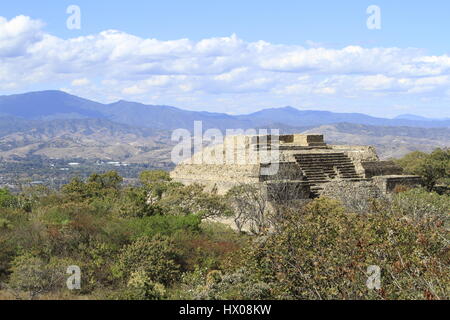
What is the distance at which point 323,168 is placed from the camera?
86.6 ft

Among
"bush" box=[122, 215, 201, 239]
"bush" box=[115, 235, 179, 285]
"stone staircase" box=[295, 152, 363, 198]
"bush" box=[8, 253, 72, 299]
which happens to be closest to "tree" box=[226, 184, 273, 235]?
"bush" box=[122, 215, 201, 239]

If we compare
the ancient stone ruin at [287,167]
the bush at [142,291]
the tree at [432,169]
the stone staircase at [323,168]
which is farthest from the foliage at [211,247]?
the tree at [432,169]

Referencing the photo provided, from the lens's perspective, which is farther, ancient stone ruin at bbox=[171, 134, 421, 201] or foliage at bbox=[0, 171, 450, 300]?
ancient stone ruin at bbox=[171, 134, 421, 201]

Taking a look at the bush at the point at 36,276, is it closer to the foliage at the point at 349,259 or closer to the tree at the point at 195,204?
the foliage at the point at 349,259

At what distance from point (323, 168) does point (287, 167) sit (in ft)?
9.55

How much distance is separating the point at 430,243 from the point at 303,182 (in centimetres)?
1187

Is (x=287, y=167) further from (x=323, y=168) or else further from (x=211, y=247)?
(x=211, y=247)

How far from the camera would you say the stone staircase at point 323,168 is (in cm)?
2512

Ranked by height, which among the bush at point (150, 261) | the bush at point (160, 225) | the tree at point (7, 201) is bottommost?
the bush at point (150, 261)

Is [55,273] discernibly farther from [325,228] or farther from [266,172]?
[266,172]

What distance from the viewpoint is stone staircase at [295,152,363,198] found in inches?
989

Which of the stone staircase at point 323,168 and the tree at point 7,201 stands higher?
the stone staircase at point 323,168

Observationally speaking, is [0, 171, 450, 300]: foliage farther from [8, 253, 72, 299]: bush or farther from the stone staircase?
A: the stone staircase

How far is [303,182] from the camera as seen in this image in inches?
945
